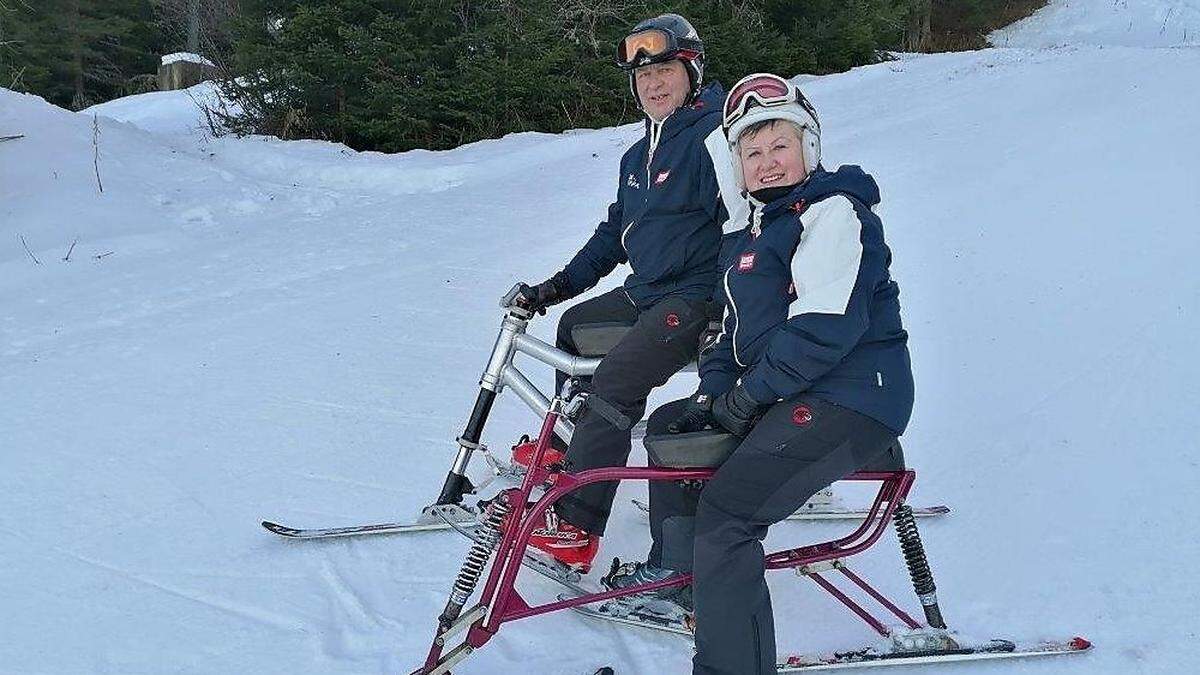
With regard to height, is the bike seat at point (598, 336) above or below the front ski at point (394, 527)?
above

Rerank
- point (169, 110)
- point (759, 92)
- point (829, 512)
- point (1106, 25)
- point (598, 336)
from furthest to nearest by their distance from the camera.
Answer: point (1106, 25) < point (169, 110) < point (829, 512) < point (598, 336) < point (759, 92)

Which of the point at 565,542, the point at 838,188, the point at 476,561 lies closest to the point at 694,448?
the point at 476,561

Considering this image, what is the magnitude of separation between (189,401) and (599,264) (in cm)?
249

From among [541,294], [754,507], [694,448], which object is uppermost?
[541,294]

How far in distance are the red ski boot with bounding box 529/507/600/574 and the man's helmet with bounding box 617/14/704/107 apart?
1.68 m

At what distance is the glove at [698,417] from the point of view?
2.92 metres

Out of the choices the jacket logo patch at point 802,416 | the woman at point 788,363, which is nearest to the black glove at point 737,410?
the woman at point 788,363

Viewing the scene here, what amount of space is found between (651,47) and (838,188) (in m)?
1.10

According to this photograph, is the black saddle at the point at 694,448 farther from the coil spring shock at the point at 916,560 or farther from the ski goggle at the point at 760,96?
the ski goggle at the point at 760,96

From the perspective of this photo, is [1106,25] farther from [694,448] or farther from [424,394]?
[694,448]

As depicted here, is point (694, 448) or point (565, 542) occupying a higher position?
point (694, 448)

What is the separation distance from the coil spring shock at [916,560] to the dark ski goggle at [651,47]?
1747mm

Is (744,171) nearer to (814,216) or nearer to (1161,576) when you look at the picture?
(814,216)

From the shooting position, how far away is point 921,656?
3.04 metres
